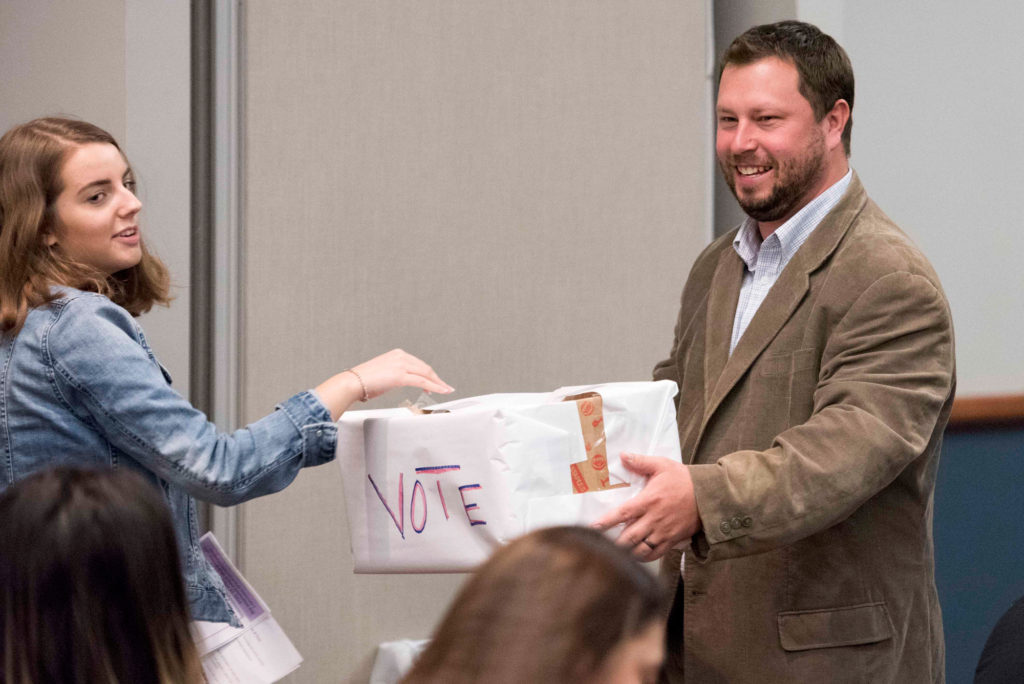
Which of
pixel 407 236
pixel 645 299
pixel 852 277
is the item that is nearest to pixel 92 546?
pixel 852 277

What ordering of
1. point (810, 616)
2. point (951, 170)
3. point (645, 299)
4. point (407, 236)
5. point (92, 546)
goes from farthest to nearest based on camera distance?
point (951, 170) < point (645, 299) < point (407, 236) < point (810, 616) < point (92, 546)

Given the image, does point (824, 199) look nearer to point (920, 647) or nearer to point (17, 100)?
point (920, 647)

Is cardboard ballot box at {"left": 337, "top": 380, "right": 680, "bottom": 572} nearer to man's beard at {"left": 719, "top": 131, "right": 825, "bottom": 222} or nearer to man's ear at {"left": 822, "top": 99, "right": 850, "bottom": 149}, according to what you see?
man's beard at {"left": 719, "top": 131, "right": 825, "bottom": 222}

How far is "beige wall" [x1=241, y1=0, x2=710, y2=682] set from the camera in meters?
2.71

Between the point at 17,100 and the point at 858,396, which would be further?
the point at 17,100

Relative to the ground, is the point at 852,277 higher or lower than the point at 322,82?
lower

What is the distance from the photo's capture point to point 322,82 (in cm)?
273

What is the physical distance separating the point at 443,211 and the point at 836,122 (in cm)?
107

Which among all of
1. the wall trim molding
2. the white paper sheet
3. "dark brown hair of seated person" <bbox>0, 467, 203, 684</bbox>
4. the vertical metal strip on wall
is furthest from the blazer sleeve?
the wall trim molding

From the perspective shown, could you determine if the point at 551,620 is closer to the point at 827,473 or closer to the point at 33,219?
the point at 827,473

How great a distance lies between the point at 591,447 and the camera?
1.70m

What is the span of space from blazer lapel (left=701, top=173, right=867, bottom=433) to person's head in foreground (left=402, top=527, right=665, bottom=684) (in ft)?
3.35

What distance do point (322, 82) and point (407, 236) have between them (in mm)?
419

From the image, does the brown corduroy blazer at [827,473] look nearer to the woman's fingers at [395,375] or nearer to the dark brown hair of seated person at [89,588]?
the woman's fingers at [395,375]
